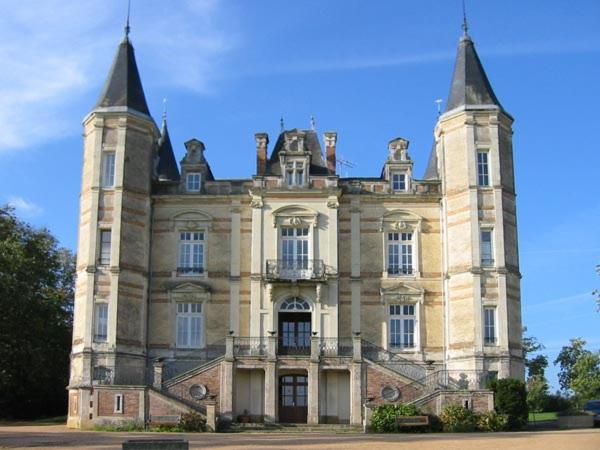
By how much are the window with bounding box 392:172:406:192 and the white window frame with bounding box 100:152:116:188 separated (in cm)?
1280

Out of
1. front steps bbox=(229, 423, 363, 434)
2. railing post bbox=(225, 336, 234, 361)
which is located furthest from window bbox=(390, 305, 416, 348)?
railing post bbox=(225, 336, 234, 361)

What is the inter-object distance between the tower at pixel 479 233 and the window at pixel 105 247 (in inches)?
585

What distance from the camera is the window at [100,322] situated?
121 ft

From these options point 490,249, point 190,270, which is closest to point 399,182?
point 490,249

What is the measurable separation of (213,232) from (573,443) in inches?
811

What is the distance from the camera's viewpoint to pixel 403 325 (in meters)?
38.9

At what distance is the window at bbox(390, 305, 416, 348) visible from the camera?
38.6 m

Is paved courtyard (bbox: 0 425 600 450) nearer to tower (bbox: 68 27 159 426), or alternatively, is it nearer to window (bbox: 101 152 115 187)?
tower (bbox: 68 27 159 426)

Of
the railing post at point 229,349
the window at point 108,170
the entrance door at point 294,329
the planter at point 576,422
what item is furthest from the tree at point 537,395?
the window at point 108,170

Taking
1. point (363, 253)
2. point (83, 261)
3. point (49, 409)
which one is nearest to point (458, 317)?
point (363, 253)

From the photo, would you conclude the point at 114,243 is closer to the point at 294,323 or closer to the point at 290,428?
the point at 294,323

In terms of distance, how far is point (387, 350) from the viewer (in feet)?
126

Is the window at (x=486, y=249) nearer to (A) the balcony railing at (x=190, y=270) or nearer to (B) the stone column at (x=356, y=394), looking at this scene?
(B) the stone column at (x=356, y=394)

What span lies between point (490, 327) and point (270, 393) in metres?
9.67
